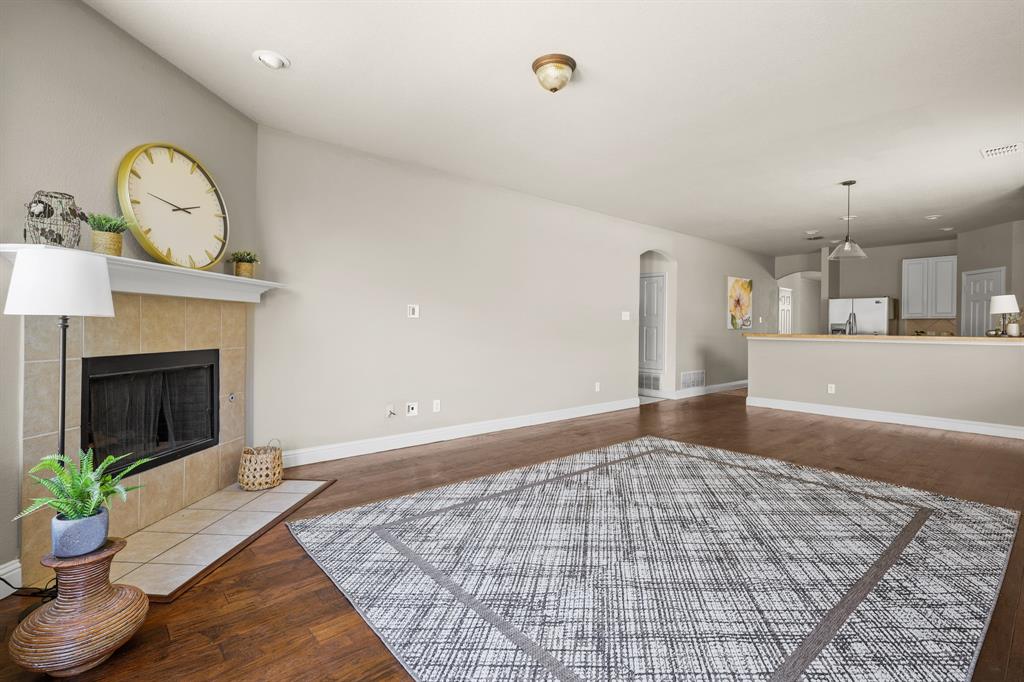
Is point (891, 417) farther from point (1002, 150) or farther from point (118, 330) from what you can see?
point (118, 330)

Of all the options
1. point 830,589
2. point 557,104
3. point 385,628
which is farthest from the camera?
point 557,104

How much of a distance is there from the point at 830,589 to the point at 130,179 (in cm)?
378

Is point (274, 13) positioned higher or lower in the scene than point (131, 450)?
higher

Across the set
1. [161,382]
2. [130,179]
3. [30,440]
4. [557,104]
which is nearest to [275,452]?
[161,382]

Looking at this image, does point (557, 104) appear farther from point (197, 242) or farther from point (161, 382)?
point (161, 382)

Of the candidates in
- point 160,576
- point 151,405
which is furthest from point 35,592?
point 151,405

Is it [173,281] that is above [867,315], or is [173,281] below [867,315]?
below

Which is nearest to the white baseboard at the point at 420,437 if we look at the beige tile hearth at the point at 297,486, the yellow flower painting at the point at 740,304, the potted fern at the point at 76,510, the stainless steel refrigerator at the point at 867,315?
the beige tile hearth at the point at 297,486

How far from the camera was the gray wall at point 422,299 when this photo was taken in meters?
3.72

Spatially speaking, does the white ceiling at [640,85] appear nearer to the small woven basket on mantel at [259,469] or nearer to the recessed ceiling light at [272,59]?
the recessed ceiling light at [272,59]

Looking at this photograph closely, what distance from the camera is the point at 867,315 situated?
818 cm

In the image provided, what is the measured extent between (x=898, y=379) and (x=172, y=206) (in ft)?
23.5

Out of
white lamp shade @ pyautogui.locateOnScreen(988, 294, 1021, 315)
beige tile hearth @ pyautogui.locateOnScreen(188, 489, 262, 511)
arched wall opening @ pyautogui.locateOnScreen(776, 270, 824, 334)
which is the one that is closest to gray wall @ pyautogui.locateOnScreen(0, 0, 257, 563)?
beige tile hearth @ pyautogui.locateOnScreen(188, 489, 262, 511)

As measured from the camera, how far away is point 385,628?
1.75 meters
